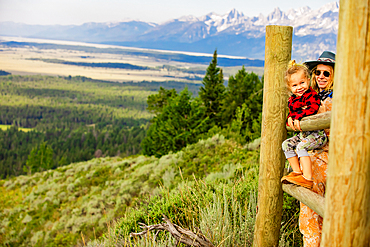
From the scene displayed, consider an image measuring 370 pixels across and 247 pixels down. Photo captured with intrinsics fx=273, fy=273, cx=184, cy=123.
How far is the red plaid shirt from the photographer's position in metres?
2.36

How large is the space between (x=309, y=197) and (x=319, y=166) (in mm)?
454

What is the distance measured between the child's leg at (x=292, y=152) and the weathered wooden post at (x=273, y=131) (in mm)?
98

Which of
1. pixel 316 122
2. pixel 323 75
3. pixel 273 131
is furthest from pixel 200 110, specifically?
pixel 316 122

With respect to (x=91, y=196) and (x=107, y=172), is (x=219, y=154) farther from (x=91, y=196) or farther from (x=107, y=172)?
(x=107, y=172)

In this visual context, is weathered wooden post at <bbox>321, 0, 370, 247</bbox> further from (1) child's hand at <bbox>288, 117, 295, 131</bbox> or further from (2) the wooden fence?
(1) child's hand at <bbox>288, 117, 295, 131</bbox>

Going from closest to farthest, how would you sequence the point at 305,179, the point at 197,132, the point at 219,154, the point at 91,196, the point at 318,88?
the point at 305,179 < the point at 318,88 < the point at 219,154 < the point at 91,196 < the point at 197,132

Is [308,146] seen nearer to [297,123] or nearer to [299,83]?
[297,123]

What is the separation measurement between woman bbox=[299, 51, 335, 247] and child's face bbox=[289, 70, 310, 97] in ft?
0.79

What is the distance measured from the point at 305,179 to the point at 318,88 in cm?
101

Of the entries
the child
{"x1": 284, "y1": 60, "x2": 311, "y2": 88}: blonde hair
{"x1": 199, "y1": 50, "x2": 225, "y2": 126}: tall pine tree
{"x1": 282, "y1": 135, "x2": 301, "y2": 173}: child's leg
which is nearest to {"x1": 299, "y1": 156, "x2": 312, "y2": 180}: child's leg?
the child

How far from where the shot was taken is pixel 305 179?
90.3 inches

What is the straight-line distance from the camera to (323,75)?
2.64 m

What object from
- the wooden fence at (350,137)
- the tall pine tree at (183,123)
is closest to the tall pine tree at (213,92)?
the tall pine tree at (183,123)

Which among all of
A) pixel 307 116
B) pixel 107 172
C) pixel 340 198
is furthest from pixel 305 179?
pixel 107 172
